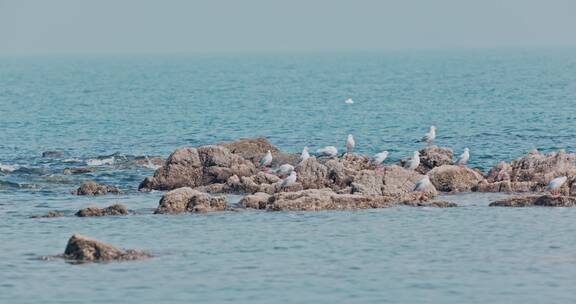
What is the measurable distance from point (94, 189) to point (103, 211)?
194 inches

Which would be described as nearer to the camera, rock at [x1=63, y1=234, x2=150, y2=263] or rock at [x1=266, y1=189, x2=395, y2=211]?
rock at [x1=63, y1=234, x2=150, y2=263]

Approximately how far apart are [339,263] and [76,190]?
1406 centimetres

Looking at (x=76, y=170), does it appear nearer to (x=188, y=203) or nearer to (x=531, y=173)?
(x=188, y=203)

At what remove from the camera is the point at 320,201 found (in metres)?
32.2

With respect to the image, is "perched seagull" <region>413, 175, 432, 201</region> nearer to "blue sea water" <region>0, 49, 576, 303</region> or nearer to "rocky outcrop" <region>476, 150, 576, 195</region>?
"blue sea water" <region>0, 49, 576, 303</region>

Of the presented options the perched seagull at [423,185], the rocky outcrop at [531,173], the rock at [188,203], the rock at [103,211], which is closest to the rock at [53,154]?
the rock at [103,211]

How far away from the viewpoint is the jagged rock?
104ft

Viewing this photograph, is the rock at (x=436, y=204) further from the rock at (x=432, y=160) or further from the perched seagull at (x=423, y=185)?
the rock at (x=432, y=160)

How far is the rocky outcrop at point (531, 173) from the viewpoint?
114 ft

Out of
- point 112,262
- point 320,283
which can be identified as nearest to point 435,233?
point 320,283

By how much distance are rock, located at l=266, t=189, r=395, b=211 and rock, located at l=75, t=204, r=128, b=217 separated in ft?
12.6

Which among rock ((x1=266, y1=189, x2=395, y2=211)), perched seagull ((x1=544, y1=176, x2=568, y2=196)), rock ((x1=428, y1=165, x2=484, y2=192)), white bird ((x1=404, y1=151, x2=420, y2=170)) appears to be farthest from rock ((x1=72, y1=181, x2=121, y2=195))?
perched seagull ((x1=544, y1=176, x2=568, y2=196))

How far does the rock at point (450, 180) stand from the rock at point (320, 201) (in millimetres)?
2923

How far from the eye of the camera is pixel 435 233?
1126 inches
